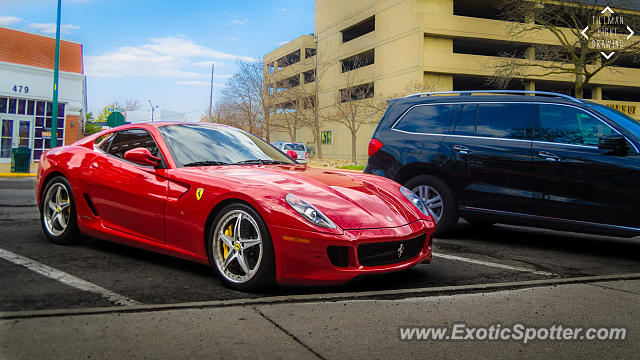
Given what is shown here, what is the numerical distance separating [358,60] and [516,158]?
146 feet

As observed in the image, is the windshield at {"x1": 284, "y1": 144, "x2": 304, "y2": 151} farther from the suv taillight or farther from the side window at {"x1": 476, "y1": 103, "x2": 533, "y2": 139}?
the side window at {"x1": 476, "y1": 103, "x2": 533, "y2": 139}

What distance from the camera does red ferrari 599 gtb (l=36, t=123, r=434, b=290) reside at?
12.3 ft

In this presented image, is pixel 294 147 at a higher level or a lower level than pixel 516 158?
higher

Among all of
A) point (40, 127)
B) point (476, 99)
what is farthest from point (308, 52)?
point (476, 99)

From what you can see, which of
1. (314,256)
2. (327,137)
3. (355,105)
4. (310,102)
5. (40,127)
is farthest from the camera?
(327,137)

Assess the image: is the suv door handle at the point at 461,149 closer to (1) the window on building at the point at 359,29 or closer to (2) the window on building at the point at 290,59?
(1) the window on building at the point at 359,29

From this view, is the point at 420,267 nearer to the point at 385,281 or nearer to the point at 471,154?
the point at 385,281

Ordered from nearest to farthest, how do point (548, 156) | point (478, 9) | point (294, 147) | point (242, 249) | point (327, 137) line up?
point (242, 249) < point (548, 156) < point (294, 147) < point (478, 9) < point (327, 137)

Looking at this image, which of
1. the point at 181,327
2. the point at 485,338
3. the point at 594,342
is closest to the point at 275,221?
the point at 181,327

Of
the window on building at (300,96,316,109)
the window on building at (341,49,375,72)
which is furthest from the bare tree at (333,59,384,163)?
the window on building at (300,96,316,109)

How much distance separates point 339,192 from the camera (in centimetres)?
417

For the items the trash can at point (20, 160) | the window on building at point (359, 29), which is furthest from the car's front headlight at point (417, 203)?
the window on building at point (359, 29)

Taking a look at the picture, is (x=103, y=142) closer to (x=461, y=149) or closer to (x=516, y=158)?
(x=461, y=149)

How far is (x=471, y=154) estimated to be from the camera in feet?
21.0
